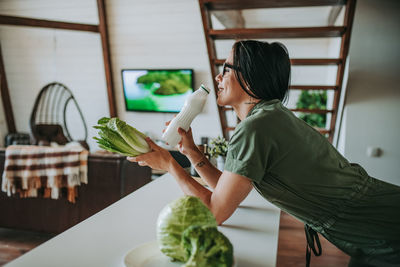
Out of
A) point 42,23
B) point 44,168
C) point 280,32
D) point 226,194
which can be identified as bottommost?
point 44,168

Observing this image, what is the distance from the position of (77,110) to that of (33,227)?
11.5 ft

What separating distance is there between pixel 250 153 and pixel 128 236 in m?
0.43

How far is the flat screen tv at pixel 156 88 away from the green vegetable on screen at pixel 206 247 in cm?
465

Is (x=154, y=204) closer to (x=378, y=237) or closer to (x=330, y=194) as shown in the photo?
(x=330, y=194)

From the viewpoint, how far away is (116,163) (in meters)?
2.65

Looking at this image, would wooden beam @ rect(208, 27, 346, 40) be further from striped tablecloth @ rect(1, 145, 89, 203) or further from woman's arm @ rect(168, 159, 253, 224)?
woman's arm @ rect(168, 159, 253, 224)

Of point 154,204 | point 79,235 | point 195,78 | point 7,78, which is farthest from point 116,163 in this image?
point 7,78

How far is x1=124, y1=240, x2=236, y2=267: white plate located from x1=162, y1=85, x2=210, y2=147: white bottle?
50 centimetres

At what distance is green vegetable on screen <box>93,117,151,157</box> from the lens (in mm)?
1081

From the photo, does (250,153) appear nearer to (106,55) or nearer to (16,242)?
(16,242)

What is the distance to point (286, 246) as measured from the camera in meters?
2.72

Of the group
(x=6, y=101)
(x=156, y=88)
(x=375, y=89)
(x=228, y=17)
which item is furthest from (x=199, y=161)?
(x=6, y=101)

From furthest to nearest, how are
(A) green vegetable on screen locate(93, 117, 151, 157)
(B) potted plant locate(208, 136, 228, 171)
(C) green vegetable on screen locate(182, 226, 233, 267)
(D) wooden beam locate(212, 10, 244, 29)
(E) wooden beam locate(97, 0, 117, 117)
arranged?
1. (E) wooden beam locate(97, 0, 117, 117)
2. (D) wooden beam locate(212, 10, 244, 29)
3. (B) potted plant locate(208, 136, 228, 171)
4. (A) green vegetable on screen locate(93, 117, 151, 157)
5. (C) green vegetable on screen locate(182, 226, 233, 267)

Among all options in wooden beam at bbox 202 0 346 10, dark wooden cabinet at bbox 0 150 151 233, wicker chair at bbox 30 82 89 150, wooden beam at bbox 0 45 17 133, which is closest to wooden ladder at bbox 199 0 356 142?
wooden beam at bbox 202 0 346 10
